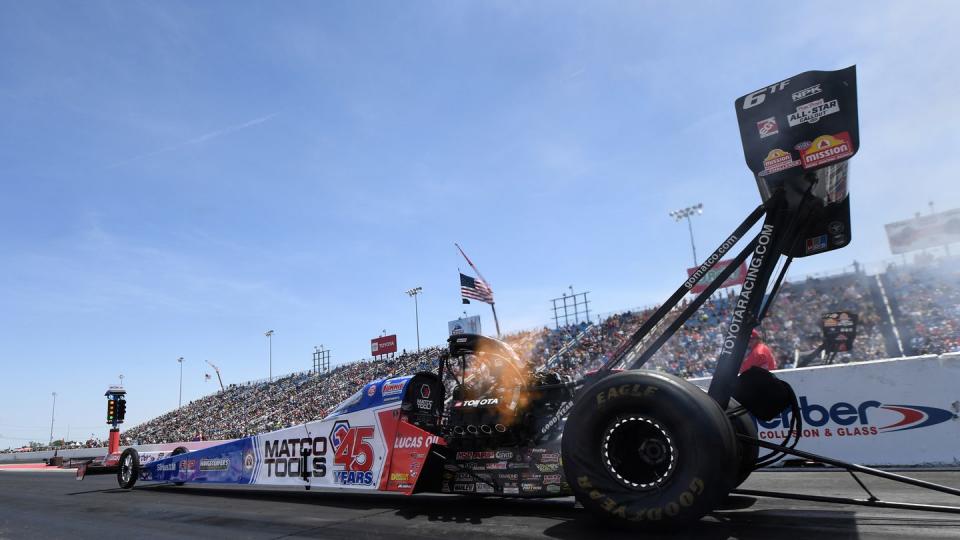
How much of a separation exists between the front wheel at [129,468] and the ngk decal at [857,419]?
10780 mm

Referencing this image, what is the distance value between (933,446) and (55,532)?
1140cm

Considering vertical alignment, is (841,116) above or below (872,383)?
above

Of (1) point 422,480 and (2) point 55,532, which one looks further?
(1) point 422,480

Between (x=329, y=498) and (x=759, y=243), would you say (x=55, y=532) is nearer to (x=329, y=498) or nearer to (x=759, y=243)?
(x=329, y=498)

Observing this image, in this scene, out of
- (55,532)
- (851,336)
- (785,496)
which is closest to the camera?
(785,496)

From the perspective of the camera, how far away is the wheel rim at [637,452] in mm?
4109

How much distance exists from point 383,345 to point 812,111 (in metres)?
46.9

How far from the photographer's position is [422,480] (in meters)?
6.42

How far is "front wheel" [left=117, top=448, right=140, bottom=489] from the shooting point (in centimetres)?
1048

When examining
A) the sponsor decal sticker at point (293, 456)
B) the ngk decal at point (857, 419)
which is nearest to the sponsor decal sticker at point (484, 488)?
the sponsor decal sticker at point (293, 456)

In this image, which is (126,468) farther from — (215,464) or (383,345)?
(383,345)

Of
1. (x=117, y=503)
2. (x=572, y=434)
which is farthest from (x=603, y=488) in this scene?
(x=117, y=503)

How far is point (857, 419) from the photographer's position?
8.93 m

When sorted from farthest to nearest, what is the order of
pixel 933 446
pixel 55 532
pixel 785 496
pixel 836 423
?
pixel 836 423
pixel 933 446
pixel 55 532
pixel 785 496
